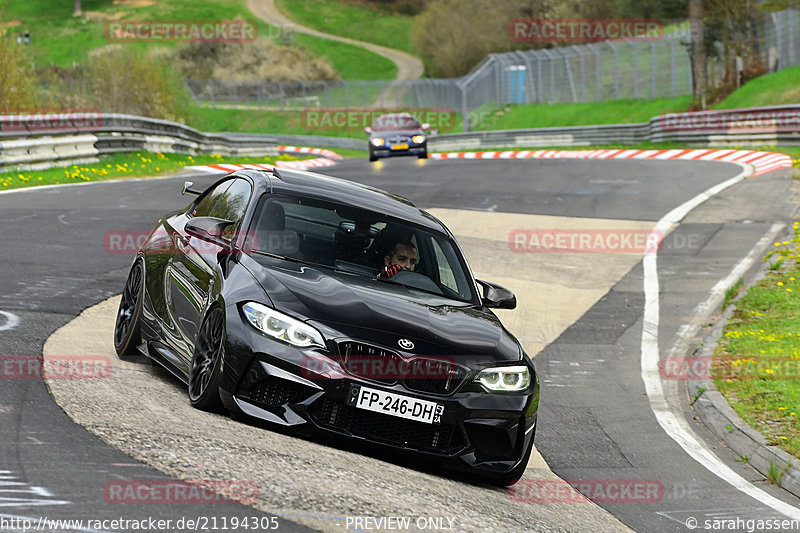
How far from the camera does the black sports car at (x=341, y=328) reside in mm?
6195

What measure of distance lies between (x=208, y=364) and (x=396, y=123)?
104 feet

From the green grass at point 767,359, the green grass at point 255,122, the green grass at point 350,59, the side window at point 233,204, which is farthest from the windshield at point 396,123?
the green grass at point 350,59

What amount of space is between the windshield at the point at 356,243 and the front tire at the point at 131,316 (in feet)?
4.41

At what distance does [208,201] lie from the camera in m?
8.61

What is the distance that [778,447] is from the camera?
8305 mm

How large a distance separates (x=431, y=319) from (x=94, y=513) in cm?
268

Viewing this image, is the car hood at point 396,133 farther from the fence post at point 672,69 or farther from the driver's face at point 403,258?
the driver's face at point 403,258

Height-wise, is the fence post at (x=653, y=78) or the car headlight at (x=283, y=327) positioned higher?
the car headlight at (x=283, y=327)

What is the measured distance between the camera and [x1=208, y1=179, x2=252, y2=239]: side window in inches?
301

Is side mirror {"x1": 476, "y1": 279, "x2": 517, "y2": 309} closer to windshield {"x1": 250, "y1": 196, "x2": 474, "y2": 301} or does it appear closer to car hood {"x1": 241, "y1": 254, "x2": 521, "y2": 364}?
windshield {"x1": 250, "y1": 196, "x2": 474, "y2": 301}

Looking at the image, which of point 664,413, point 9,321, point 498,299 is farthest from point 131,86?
point 498,299

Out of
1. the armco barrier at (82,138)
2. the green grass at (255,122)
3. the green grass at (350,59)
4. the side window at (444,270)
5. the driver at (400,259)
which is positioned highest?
the driver at (400,259)

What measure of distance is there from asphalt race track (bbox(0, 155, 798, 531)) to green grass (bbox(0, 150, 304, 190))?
50.5 inches

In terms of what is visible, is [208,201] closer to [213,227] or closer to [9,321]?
[213,227]
